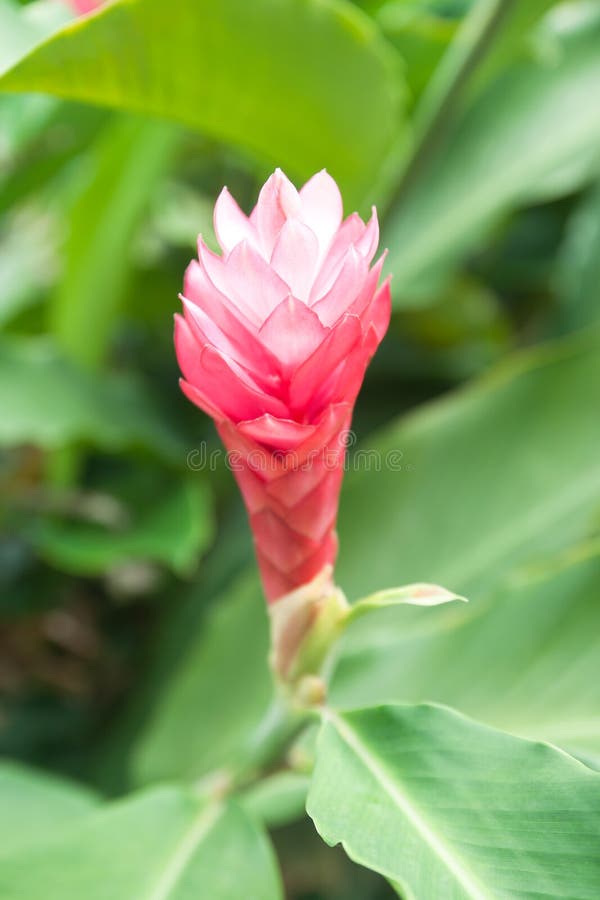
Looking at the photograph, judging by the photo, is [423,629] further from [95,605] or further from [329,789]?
[95,605]

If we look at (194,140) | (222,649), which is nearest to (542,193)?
(194,140)

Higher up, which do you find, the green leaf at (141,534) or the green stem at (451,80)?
the green stem at (451,80)

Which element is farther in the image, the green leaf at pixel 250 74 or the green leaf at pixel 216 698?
the green leaf at pixel 216 698

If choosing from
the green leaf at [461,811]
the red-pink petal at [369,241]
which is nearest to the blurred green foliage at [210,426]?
the green leaf at [461,811]

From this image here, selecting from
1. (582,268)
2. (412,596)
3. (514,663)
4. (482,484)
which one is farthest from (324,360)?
(582,268)

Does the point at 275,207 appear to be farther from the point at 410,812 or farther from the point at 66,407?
the point at 66,407

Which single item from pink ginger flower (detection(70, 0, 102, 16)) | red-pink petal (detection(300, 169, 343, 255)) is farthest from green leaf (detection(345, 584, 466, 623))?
pink ginger flower (detection(70, 0, 102, 16))

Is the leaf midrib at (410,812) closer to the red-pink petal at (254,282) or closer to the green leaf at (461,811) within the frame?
the green leaf at (461,811)
